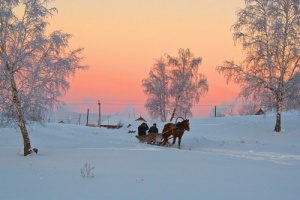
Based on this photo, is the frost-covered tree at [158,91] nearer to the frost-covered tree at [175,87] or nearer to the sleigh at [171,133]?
the frost-covered tree at [175,87]

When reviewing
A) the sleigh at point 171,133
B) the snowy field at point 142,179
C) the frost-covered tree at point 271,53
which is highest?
the frost-covered tree at point 271,53

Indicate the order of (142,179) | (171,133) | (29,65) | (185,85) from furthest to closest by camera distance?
(185,85) < (171,133) < (29,65) < (142,179)

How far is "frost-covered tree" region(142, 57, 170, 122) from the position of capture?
58.6 metres

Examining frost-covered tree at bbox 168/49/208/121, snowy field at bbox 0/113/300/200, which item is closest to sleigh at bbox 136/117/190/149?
snowy field at bbox 0/113/300/200

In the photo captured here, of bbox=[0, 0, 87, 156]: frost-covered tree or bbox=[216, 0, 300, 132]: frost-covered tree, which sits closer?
bbox=[0, 0, 87, 156]: frost-covered tree

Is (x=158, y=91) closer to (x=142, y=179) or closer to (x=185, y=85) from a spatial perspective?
(x=185, y=85)

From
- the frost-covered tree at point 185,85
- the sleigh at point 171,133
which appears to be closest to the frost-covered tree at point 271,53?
the sleigh at point 171,133

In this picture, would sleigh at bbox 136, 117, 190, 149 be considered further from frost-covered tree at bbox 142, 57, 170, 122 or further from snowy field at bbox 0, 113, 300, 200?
frost-covered tree at bbox 142, 57, 170, 122

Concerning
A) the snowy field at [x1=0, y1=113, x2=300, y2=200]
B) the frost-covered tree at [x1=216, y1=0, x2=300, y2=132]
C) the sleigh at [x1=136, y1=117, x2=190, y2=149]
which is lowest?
the snowy field at [x1=0, y1=113, x2=300, y2=200]

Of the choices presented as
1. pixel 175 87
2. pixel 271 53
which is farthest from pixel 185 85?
pixel 271 53

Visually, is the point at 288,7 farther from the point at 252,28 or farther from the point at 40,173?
the point at 40,173

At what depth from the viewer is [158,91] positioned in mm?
58562

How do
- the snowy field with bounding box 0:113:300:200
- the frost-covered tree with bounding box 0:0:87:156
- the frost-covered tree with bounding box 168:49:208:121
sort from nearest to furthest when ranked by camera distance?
the snowy field with bounding box 0:113:300:200 < the frost-covered tree with bounding box 0:0:87:156 < the frost-covered tree with bounding box 168:49:208:121

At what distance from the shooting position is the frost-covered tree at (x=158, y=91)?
58625mm
